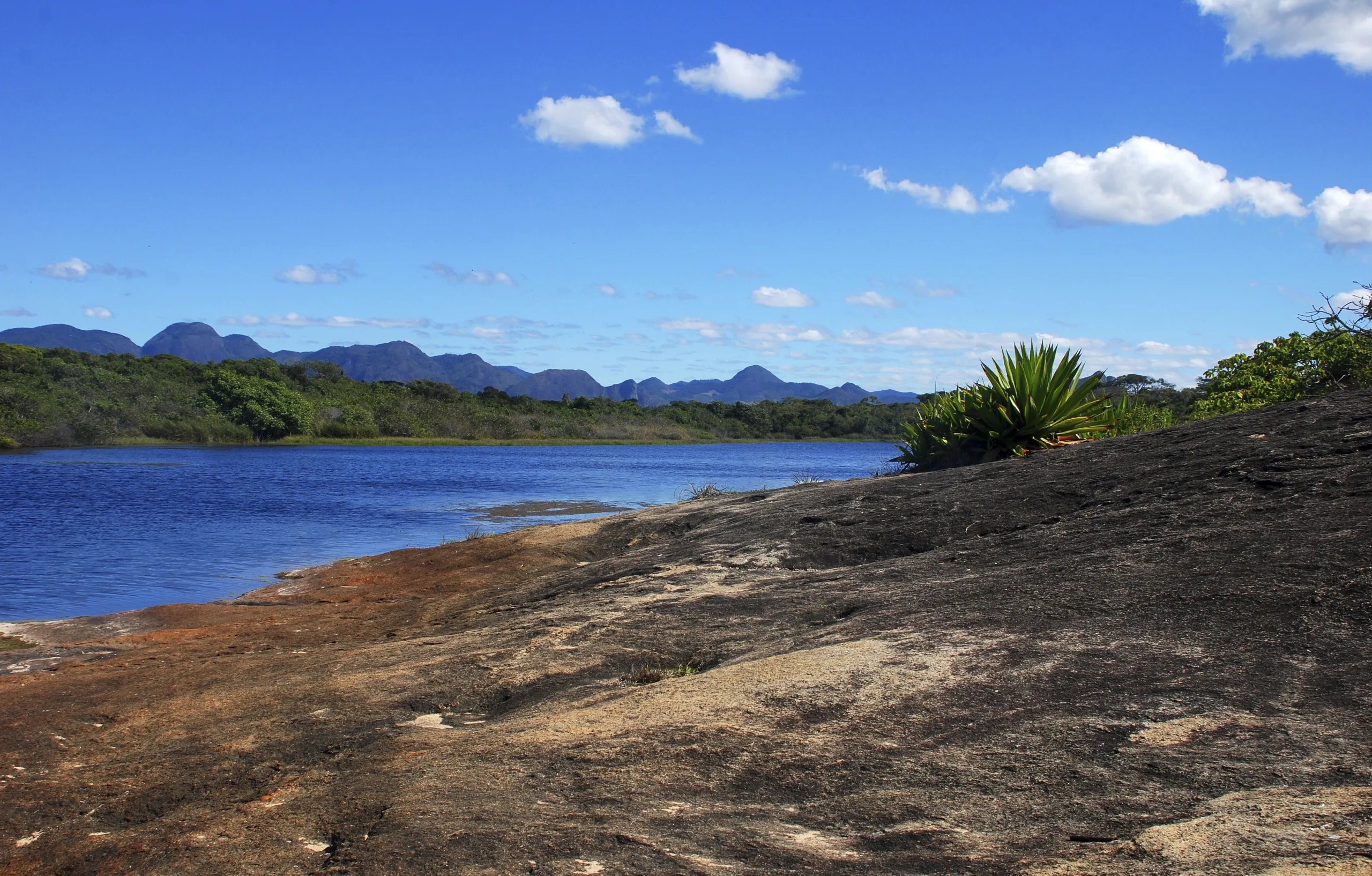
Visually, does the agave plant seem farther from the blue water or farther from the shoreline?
the shoreline

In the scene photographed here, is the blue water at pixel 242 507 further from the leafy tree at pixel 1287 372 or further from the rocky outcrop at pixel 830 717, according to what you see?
the leafy tree at pixel 1287 372

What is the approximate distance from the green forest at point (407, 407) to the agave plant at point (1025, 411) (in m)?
1.51

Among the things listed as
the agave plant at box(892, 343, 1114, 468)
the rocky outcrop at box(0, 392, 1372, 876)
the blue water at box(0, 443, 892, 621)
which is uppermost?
the agave plant at box(892, 343, 1114, 468)

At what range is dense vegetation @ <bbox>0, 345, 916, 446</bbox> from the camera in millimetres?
72062

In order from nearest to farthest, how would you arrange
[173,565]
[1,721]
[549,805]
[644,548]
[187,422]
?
[549,805]
[1,721]
[644,548]
[173,565]
[187,422]

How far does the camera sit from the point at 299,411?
3334 inches

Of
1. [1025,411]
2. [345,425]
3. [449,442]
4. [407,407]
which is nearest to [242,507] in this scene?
[1025,411]

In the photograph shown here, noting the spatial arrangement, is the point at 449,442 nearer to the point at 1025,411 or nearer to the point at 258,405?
the point at 258,405

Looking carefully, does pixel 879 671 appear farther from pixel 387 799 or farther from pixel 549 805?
pixel 387 799

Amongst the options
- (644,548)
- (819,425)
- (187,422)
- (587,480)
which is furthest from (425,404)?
(644,548)

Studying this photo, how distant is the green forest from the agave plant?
4.95 feet

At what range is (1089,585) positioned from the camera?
242 inches

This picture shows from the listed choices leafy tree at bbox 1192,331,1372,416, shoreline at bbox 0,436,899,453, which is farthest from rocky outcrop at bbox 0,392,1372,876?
shoreline at bbox 0,436,899,453

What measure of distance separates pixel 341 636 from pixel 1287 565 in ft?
25.7
